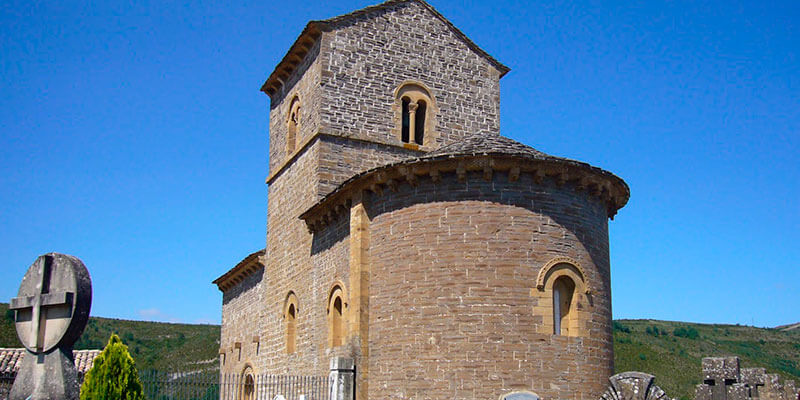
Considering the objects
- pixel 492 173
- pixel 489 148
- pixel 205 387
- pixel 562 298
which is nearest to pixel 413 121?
pixel 489 148

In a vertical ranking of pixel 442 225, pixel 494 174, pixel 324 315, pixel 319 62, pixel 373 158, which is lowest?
pixel 324 315

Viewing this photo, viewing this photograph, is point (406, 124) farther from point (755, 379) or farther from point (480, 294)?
point (755, 379)

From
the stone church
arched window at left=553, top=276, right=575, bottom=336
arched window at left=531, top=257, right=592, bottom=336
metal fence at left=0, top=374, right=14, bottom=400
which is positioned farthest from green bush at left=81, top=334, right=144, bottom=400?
metal fence at left=0, top=374, right=14, bottom=400

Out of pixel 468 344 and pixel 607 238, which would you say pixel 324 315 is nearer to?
pixel 468 344

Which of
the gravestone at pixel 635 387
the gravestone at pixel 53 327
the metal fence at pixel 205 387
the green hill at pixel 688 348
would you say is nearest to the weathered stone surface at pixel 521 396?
the gravestone at pixel 635 387

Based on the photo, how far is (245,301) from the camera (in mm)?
24641

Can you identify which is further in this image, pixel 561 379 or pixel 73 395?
pixel 561 379

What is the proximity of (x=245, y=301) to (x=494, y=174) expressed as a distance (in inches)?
531

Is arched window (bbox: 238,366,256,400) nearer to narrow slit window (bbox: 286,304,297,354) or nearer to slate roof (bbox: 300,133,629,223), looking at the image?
narrow slit window (bbox: 286,304,297,354)

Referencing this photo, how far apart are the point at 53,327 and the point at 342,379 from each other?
19.6ft

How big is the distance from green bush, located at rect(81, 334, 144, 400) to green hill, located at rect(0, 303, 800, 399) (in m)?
31.9

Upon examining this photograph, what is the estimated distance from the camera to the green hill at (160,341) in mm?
Answer: 51688

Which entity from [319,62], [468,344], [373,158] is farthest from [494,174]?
[319,62]

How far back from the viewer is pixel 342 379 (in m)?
14.1
